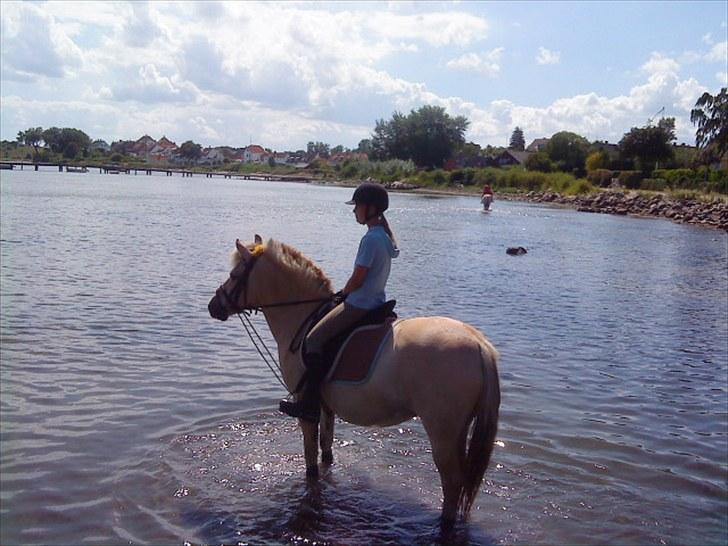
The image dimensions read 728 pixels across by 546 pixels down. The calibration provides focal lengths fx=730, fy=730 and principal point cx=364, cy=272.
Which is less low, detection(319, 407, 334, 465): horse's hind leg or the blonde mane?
the blonde mane

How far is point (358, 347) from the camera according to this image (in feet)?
22.0

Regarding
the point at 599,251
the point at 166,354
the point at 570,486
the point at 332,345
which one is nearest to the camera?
the point at 332,345

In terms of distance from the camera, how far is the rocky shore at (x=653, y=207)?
56.7 meters

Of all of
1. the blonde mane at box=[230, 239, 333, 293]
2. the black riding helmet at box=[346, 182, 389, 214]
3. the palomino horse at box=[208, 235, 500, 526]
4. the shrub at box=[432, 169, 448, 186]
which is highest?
the shrub at box=[432, 169, 448, 186]

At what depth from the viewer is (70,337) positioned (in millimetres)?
12797

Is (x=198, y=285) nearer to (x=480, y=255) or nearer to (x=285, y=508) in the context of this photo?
(x=285, y=508)

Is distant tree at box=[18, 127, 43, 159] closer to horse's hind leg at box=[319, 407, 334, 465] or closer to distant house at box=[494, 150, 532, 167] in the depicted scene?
distant house at box=[494, 150, 532, 167]

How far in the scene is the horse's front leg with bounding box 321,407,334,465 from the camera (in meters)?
7.79

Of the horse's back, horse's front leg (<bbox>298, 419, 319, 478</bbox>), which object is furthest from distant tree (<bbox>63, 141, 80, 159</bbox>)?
the horse's back

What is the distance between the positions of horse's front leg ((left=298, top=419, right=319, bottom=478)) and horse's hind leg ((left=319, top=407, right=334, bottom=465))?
1.23ft

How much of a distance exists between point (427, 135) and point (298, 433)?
12421cm

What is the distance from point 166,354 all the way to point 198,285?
7130mm

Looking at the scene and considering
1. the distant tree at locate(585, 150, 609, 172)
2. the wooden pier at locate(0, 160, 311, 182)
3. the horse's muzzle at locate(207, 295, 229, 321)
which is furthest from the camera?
the wooden pier at locate(0, 160, 311, 182)

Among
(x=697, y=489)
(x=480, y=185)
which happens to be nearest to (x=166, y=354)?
(x=697, y=489)
